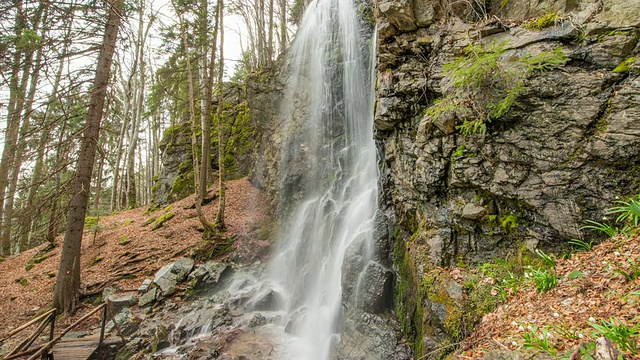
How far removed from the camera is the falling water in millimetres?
6984

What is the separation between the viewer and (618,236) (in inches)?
145

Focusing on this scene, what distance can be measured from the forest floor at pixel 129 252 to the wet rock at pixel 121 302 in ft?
1.47

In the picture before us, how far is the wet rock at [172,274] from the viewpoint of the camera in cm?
872

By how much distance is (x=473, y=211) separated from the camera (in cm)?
499

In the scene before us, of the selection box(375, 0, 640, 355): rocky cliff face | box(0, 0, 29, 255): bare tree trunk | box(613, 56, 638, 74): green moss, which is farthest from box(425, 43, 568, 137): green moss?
box(0, 0, 29, 255): bare tree trunk

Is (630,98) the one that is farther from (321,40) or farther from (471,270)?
(321,40)

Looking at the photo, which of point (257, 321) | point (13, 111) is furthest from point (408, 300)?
point (13, 111)

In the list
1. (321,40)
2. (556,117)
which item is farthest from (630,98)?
(321,40)

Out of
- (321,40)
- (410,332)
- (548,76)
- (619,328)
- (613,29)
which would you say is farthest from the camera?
(321,40)

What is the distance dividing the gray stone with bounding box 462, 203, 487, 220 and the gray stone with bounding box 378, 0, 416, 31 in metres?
4.46

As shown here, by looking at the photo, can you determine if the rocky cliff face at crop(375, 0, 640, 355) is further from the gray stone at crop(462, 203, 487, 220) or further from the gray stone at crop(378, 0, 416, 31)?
the gray stone at crop(378, 0, 416, 31)

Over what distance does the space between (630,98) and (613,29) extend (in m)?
1.16

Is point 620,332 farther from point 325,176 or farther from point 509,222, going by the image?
point 325,176

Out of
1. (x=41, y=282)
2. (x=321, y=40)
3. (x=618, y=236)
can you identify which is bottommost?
(x=41, y=282)
